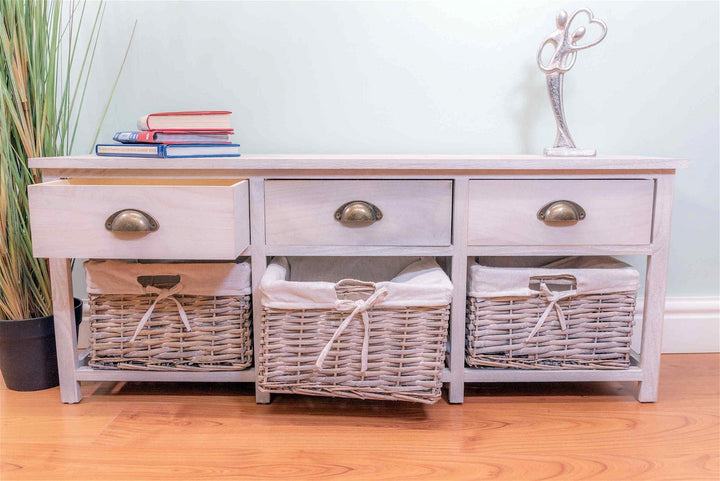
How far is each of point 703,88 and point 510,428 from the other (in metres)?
1.13

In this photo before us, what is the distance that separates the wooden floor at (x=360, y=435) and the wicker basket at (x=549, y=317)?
119 mm

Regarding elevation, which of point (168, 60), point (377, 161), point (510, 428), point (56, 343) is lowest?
point (510, 428)

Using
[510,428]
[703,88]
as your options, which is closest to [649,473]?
[510,428]

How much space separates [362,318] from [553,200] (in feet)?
1.65

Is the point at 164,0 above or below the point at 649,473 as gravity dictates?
above

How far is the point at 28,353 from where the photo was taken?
139 centimetres

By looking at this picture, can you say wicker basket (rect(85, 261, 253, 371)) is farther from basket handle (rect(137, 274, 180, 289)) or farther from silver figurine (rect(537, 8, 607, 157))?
silver figurine (rect(537, 8, 607, 157))

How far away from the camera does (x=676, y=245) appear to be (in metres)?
1.69

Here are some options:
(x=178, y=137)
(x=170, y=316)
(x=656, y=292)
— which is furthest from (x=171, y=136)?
(x=656, y=292)

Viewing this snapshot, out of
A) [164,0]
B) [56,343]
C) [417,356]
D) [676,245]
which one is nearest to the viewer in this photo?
[417,356]

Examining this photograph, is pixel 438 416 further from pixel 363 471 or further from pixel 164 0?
pixel 164 0

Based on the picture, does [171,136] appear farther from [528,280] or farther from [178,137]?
[528,280]

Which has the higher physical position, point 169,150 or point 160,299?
point 169,150

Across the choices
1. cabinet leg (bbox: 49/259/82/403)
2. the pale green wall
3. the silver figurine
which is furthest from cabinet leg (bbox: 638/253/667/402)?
cabinet leg (bbox: 49/259/82/403)
